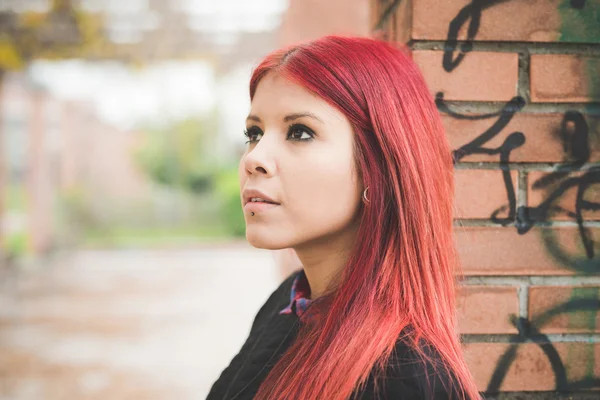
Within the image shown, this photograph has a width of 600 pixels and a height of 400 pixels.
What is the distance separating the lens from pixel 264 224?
1.39 metres

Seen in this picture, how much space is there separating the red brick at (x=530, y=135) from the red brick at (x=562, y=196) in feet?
0.15

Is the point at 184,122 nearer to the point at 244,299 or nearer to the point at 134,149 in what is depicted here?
the point at 134,149

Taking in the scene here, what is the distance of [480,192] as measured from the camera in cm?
152

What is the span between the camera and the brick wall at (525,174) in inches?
59.2

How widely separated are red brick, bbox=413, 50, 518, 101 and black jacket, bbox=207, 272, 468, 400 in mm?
718

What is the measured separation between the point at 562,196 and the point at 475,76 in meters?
0.40

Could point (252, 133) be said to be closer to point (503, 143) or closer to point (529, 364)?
point (503, 143)

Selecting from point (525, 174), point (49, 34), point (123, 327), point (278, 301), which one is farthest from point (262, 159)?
point (49, 34)

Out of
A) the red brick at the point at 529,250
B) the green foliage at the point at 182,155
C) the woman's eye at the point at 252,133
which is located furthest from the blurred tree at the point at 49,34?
the green foliage at the point at 182,155

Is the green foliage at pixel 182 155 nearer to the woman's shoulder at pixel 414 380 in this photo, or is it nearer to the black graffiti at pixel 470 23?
the black graffiti at pixel 470 23

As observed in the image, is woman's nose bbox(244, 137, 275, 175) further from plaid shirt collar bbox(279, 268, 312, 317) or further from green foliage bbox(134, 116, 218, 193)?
green foliage bbox(134, 116, 218, 193)

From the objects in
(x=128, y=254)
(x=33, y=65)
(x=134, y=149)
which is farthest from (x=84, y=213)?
(x=134, y=149)

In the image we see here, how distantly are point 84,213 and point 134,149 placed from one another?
10332 millimetres

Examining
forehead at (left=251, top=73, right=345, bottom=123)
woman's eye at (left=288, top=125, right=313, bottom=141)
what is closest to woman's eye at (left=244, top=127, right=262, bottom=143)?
forehead at (left=251, top=73, right=345, bottom=123)
